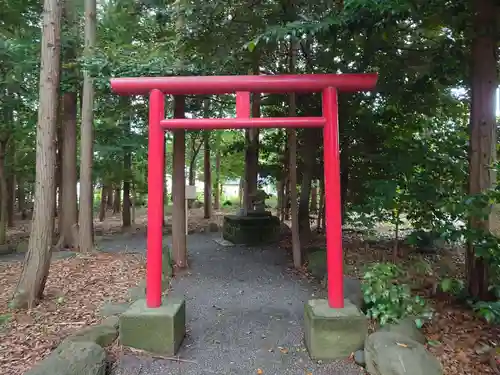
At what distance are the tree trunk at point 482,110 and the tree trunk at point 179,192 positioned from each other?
189 inches

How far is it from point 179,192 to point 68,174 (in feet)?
12.6

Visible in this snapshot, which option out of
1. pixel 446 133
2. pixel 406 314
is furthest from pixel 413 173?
pixel 406 314

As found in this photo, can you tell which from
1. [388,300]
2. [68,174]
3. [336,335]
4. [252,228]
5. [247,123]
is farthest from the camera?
[252,228]

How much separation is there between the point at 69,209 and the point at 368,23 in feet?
26.8

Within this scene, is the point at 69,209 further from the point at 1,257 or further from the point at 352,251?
the point at 352,251

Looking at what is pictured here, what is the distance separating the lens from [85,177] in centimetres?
772

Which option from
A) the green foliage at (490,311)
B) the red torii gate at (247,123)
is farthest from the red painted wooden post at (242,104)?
the green foliage at (490,311)

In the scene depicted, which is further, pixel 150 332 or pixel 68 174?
pixel 68 174

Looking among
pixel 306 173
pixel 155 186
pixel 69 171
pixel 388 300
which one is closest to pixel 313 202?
pixel 306 173

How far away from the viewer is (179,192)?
6.86m

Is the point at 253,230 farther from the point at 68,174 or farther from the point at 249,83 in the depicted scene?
the point at 249,83

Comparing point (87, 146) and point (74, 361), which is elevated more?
point (87, 146)

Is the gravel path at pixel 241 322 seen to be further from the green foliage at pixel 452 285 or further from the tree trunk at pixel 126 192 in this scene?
the tree trunk at pixel 126 192

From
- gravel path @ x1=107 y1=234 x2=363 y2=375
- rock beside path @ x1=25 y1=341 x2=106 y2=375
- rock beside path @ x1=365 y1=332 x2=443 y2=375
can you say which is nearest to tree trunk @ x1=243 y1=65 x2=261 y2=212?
gravel path @ x1=107 y1=234 x2=363 y2=375
